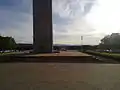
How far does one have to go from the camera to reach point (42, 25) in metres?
55.9

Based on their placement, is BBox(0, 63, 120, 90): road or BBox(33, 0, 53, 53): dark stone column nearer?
BBox(0, 63, 120, 90): road

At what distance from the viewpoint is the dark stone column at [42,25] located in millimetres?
54656

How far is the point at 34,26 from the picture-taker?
5625 centimetres

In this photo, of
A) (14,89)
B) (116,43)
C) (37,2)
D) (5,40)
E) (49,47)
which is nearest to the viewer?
(14,89)

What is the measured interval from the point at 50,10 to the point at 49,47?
8400mm

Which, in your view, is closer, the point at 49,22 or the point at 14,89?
the point at 14,89

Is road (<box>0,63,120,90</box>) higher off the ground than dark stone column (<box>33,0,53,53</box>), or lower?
lower

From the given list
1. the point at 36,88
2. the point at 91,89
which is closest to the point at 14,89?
the point at 36,88

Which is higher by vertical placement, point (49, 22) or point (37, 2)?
point (37, 2)

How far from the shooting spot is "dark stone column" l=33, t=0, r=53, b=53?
5466cm

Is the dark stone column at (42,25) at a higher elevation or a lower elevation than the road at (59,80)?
higher

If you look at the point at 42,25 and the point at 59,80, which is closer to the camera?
the point at 59,80

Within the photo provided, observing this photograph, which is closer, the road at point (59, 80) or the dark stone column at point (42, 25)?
the road at point (59, 80)

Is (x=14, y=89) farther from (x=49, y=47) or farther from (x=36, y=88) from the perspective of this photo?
(x=49, y=47)
